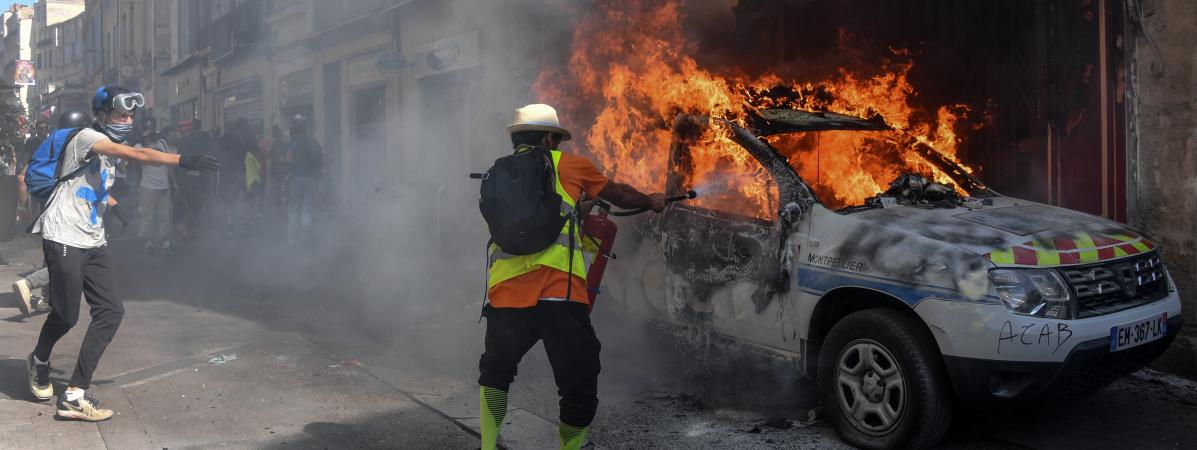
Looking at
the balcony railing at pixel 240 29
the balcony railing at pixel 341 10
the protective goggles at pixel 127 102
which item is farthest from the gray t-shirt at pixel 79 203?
the balcony railing at pixel 240 29

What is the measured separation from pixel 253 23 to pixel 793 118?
21439 mm

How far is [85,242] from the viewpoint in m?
5.03

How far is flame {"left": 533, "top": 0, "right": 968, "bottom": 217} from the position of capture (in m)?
5.29

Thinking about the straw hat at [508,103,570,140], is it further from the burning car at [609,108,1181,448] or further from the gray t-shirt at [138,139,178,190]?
the gray t-shirt at [138,139,178,190]

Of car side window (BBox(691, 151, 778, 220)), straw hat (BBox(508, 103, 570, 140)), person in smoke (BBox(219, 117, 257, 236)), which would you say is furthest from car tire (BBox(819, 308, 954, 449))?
person in smoke (BBox(219, 117, 257, 236))

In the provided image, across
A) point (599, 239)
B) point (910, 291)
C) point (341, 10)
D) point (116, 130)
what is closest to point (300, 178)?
point (341, 10)

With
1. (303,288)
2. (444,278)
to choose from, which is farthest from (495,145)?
(303,288)

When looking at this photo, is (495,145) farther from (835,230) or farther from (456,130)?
(835,230)

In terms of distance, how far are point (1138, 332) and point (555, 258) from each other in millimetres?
2612

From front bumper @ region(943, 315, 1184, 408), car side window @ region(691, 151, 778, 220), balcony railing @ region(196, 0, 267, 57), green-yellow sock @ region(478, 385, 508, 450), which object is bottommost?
green-yellow sock @ region(478, 385, 508, 450)

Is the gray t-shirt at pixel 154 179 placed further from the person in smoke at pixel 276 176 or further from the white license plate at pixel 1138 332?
the white license plate at pixel 1138 332

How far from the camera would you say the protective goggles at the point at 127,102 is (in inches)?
205

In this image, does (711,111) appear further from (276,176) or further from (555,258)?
(276,176)

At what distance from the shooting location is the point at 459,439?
4645mm
